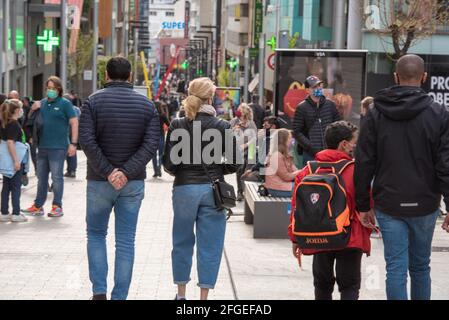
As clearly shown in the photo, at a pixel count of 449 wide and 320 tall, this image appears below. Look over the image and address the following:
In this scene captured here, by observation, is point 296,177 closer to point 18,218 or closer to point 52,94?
point 18,218

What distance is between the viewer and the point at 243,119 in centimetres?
1722

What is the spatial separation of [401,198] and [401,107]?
56 cm

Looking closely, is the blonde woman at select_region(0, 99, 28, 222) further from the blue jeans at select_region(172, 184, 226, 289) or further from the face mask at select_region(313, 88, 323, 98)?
the blue jeans at select_region(172, 184, 226, 289)

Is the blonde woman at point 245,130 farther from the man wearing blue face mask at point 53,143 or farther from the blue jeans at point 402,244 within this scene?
the blue jeans at point 402,244

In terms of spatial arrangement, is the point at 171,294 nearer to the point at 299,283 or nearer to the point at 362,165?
the point at 299,283

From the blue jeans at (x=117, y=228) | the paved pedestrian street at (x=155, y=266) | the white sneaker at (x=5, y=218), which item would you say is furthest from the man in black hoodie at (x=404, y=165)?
the white sneaker at (x=5, y=218)

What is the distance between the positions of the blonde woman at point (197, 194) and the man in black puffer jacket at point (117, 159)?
26 cm

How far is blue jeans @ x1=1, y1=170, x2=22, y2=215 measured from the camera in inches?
509

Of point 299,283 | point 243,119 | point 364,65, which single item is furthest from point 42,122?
point 364,65

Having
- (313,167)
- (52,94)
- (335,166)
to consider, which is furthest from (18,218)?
(335,166)

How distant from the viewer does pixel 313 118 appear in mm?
12430

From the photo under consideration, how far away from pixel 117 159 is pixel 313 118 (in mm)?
5145

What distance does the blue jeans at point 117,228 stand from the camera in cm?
765
